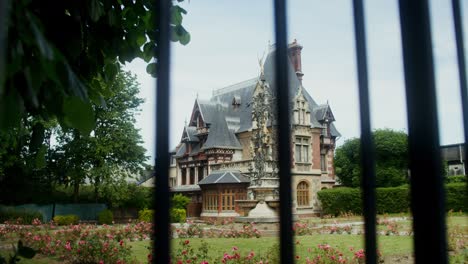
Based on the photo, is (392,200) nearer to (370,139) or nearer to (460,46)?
Answer: (460,46)

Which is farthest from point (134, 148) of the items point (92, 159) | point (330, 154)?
point (330, 154)

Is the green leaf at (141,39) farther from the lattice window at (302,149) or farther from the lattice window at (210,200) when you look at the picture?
the lattice window at (302,149)

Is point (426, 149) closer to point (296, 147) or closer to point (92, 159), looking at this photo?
point (92, 159)

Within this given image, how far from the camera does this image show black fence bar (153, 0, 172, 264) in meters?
0.86

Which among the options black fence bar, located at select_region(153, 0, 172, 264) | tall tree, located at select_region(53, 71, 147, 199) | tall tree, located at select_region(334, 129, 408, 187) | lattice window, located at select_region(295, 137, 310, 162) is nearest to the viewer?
black fence bar, located at select_region(153, 0, 172, 264)

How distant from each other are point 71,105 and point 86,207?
1151 inches

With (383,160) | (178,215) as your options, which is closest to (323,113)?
(383,160)

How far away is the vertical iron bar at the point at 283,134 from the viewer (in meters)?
0.97

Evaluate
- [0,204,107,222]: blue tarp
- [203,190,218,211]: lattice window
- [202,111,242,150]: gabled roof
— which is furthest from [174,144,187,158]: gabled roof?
[0,204,107,222]: blue tarp

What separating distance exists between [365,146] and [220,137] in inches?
1279

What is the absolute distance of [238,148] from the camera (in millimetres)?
33562

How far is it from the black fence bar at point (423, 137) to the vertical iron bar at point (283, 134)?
267mm

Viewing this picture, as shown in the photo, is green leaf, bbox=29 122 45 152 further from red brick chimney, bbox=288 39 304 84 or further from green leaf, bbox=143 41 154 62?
red brick chimney, bbox=288 39 304 84

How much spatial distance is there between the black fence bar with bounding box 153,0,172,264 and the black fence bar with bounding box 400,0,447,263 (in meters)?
0.53
